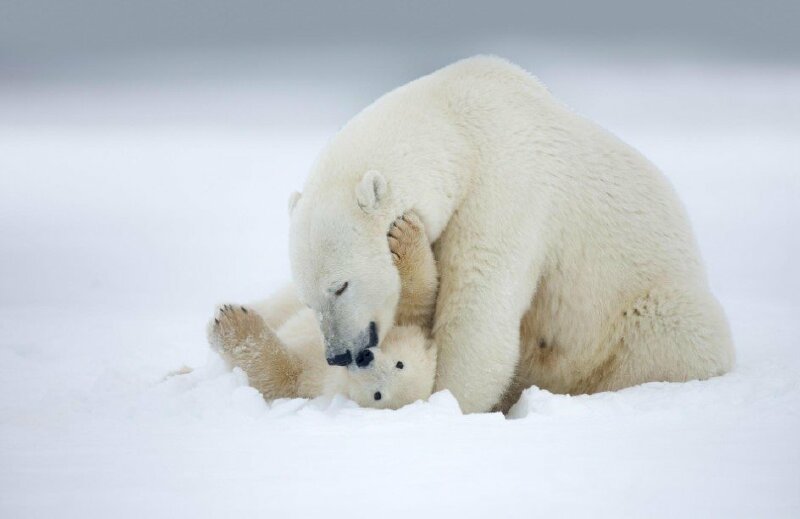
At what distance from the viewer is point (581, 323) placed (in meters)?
4.04

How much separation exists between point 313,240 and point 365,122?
0.68 metres

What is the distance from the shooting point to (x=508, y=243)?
146 inches

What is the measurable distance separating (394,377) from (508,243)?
792 millimetres

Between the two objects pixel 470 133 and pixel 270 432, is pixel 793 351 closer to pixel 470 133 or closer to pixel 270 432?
pixel 470 133

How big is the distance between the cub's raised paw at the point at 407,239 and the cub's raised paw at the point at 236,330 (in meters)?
0.78

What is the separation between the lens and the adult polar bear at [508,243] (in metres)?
3.56

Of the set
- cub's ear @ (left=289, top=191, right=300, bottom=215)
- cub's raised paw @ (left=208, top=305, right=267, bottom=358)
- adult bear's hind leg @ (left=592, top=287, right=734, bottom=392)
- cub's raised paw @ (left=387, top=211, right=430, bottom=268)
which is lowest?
adult bear's hind leg @ (left=592, top=287, right=734, bottom=392)

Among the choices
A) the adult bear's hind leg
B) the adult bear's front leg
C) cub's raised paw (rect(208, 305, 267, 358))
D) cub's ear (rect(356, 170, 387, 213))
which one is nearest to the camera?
cub's ear (rect(356, 170, 387, 213))

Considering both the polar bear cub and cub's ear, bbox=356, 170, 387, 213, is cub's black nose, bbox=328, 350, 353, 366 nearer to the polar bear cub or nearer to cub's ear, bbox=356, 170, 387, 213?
the polar bear cub

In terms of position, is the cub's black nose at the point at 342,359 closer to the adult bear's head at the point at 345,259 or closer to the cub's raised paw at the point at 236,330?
the adult bear's head at the point at 345,259

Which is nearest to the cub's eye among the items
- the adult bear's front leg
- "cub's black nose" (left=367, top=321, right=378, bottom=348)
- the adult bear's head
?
the adult bear's head

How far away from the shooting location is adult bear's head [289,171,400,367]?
3.50 metres

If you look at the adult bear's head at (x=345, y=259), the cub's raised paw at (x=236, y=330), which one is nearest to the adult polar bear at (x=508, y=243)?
the adult bear's head at (x=345, y=259)

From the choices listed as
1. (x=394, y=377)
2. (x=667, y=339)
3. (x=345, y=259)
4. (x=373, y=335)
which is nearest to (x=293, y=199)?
(x=345, y=259)
